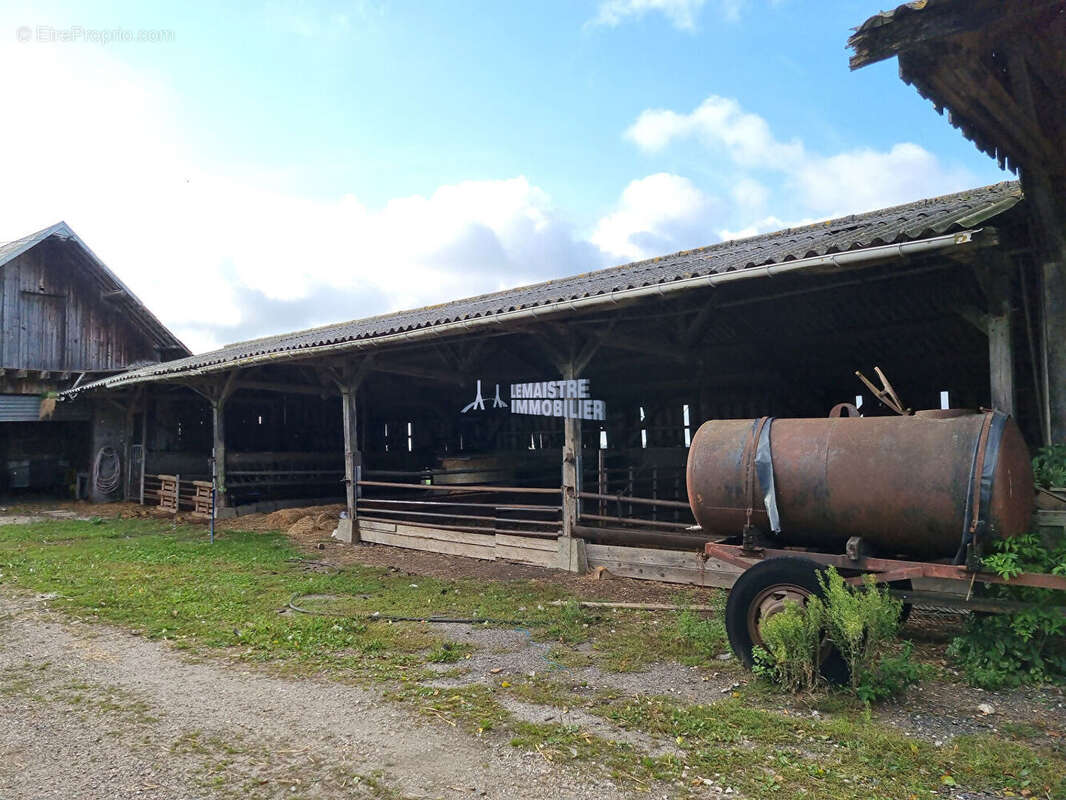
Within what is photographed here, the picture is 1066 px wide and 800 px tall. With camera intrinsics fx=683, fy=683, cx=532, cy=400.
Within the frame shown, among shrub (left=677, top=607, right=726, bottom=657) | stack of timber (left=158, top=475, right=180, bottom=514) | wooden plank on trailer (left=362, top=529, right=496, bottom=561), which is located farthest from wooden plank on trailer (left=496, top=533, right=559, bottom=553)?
stack of timber (left=158, top=475, right=180, bottom=514)

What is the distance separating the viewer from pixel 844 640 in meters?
4.10

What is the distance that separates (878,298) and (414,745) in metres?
7.44

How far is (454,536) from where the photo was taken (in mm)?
9812

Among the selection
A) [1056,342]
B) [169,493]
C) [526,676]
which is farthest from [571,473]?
[169,493]

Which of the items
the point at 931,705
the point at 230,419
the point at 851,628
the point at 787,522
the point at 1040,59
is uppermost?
the point at 1040,59

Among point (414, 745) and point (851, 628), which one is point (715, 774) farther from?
point (414, 745)

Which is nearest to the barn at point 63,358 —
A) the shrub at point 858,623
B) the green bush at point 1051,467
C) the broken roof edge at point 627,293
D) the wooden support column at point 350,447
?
the broken roof edge at point 627,293

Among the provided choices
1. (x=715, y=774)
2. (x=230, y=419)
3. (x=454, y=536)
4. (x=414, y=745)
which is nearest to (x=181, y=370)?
(x=230, y=419)

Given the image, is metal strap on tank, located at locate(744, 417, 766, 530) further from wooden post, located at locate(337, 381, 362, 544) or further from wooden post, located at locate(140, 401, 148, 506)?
wooden post, located at locate(140, 401, 148, 506)

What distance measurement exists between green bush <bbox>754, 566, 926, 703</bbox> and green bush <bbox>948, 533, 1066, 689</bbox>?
22.6 inches

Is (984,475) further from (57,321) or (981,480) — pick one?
(57,321)

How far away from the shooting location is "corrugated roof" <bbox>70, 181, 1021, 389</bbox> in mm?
5344

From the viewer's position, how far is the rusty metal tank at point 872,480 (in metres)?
4.22

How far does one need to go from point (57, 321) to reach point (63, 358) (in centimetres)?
103
